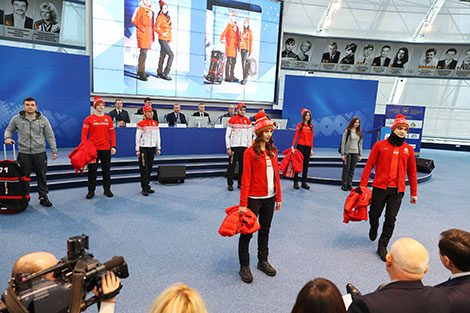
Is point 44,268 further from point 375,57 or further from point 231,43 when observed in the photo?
point 375,57

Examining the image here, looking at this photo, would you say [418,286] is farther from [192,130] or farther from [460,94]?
[460,94]

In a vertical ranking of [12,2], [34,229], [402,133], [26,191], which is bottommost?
[34,229]

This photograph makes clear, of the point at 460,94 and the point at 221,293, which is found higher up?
the point at 460,94

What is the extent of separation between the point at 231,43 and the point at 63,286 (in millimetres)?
10805

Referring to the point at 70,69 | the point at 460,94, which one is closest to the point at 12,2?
the point at 70,69

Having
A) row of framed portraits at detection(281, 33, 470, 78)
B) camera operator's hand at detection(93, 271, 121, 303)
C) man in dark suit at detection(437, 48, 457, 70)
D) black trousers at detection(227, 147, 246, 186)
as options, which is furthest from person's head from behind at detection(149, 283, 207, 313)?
man in dark suit at detection(437, 48, 457, 70)

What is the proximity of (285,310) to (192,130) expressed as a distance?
6224 millimetres

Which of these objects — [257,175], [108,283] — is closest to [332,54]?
[257,175]

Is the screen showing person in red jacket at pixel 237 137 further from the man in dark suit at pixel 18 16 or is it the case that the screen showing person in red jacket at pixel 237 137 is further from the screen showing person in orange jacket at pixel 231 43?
the man in dark suit at pixel 18 16

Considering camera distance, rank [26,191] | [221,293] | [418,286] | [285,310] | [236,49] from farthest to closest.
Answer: [236,49] < [26,191] < [221,293] < [285,310] < [418,286]

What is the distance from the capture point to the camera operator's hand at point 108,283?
120 cm

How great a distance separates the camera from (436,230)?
4758 millimetres

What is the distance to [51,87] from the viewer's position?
7.71m

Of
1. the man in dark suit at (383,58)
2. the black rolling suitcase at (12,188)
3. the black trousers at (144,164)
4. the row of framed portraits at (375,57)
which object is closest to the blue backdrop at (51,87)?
the black trousers at (144,164)
